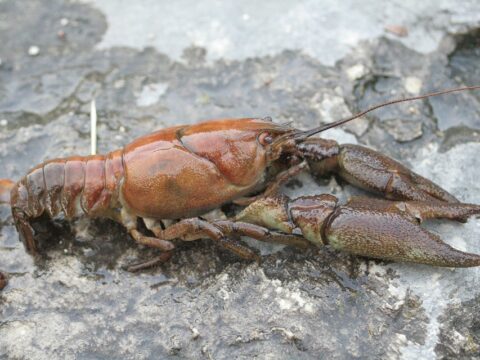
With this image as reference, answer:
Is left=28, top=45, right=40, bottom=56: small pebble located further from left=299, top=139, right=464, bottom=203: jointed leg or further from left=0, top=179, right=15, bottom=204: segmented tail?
left=299, top=139, right=464, bottom=203: jointed leg

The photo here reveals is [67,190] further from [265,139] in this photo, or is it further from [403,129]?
[403,129]

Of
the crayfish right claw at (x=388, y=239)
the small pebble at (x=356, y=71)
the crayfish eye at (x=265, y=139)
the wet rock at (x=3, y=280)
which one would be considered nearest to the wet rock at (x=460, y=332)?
the crayfish right claw at (x=388, y=239)

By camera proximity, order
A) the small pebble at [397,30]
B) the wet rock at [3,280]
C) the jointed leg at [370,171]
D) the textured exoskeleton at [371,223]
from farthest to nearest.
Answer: the small pebble at [397,30] → the wet rock at [3,280] → the jointed leg at [370,171] → the textured exoskeleton at [371,223]

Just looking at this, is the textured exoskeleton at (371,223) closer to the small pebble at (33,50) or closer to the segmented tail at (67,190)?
the segmented tail at (67,190)

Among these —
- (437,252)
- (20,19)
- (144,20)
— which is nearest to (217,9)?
(144,20)

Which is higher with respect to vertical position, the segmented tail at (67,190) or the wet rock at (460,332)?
the segmented tail at (67,190)

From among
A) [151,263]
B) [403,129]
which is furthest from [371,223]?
[151,263]

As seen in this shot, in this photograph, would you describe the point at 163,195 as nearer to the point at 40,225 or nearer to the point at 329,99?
the point at 40,225

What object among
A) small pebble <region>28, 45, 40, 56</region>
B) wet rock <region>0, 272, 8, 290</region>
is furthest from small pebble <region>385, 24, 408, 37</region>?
wet rock <region>0, 272, 8, 290</region>
